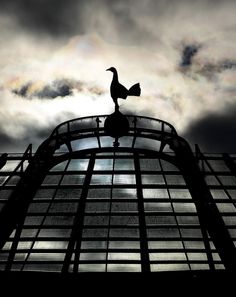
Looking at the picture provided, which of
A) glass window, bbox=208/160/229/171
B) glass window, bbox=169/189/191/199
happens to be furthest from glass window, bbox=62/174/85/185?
glass window, bbox=208/160/229/171

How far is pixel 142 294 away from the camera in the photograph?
775 cm

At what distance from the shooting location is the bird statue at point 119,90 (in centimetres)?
1861

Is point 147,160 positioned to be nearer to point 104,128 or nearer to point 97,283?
point 104,128

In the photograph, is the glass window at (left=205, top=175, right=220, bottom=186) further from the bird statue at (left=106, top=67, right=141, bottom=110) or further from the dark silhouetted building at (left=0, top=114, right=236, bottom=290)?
the bird statue at (left=106, top=67, right=141, bottom=110)

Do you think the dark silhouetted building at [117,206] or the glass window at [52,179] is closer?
the dark silhouetted building at [117,206]

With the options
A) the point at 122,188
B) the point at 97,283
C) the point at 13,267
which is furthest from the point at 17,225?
the point at 97,283

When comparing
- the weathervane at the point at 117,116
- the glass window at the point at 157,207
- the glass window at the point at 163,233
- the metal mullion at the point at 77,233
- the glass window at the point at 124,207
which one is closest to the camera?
the metal mullion at the point at 77,233

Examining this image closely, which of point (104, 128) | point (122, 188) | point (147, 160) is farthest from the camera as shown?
point (104, 128)

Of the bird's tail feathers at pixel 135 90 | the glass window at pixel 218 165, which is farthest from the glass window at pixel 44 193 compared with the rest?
the glass window at pixel 218 165

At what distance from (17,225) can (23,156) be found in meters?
7.94

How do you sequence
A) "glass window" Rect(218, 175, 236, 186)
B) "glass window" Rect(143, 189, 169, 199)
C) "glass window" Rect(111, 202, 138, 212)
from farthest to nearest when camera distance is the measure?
1. "glass window" Rect(218, 175, 236, 186)
2. "glass window" Rect(143, 189, 169, 199)
3. "glass window" Rect(111, 202, 138, 212)

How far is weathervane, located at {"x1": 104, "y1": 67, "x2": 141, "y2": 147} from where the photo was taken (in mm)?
18684

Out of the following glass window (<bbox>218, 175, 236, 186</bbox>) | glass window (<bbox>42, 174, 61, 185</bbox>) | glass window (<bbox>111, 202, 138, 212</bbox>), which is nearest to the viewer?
glass window (<bbox>111, 202, 138, 212</bbox>)

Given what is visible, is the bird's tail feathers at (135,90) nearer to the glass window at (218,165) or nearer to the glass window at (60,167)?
the glass window at (60,167)
